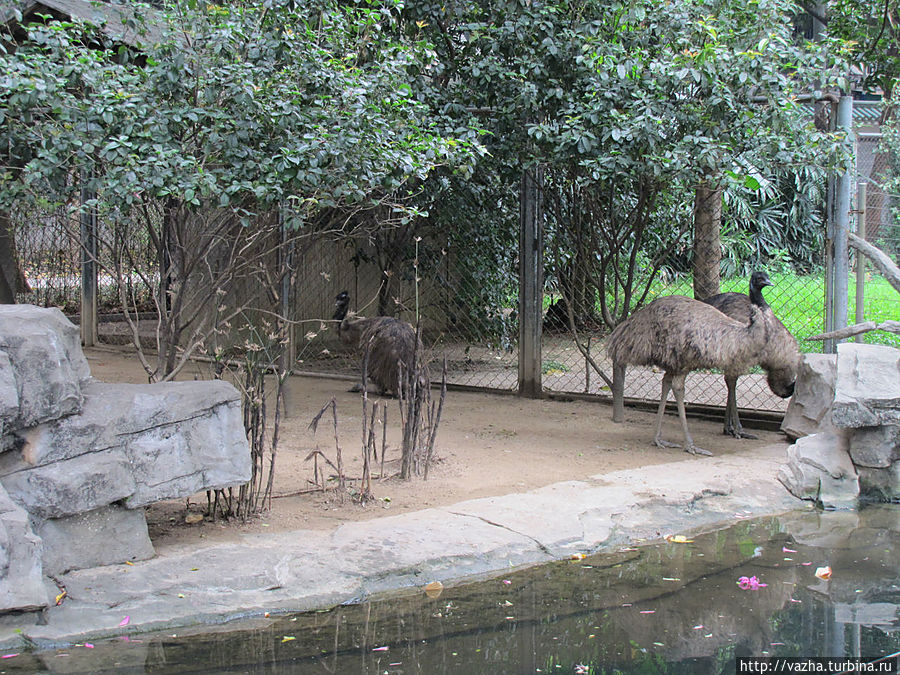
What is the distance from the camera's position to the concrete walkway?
3500 millimetres

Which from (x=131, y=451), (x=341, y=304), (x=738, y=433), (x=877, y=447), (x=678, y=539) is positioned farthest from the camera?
(x=341, y=304)

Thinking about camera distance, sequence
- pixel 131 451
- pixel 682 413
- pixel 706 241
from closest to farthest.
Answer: pixel 131 451
pixel 682 413
pixel 706 241

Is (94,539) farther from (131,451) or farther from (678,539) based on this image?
(678,539)

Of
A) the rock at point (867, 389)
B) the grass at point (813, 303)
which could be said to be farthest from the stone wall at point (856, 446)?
the grass at point (813, 303)

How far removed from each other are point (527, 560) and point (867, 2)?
6463 mm

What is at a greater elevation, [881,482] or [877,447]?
[877,447]

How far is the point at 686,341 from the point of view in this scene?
20.2ft

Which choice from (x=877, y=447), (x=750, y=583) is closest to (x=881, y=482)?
(x=877, y=447)

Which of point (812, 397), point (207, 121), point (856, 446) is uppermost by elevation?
point (207, 121)

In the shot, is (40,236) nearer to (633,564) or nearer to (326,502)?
(326,502)

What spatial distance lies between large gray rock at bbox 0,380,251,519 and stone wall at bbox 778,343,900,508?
3.23 m

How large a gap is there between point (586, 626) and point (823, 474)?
7.80 feet

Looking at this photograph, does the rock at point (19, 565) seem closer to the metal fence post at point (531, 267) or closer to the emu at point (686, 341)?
the emu at point (686, 341)

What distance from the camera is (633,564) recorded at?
430 centimetres
